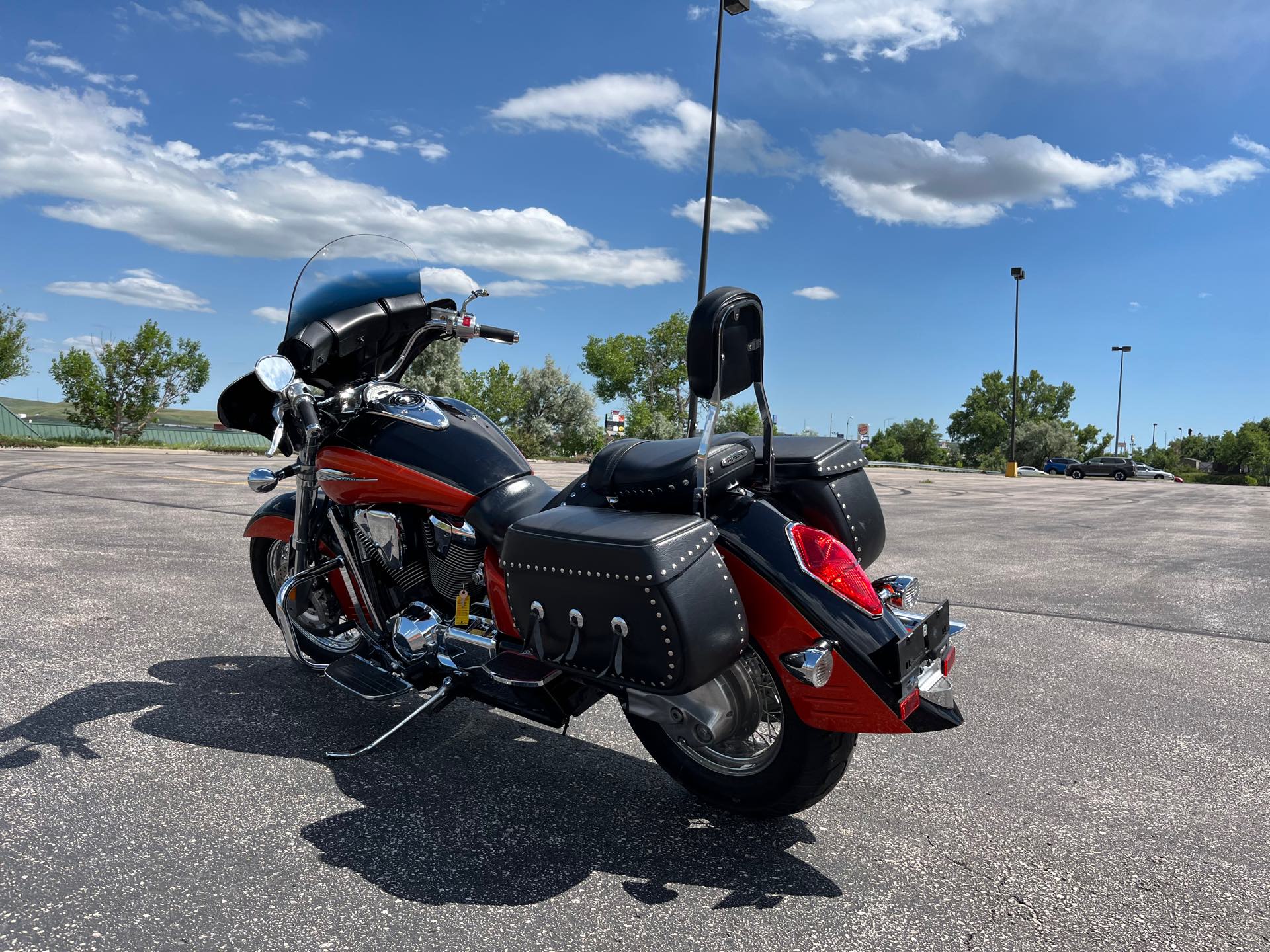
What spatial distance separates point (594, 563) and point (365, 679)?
1.34 m

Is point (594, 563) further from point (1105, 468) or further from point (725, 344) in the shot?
point (1105, 468)

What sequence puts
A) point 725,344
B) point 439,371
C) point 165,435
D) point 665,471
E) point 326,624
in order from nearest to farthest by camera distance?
point 725,344
point 665,471
point 326,624
point 165,435
point 439,371

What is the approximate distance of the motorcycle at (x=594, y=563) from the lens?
230 cm

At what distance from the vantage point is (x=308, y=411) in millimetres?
3168

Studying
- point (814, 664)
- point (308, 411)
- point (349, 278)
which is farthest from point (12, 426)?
point (814, 664)

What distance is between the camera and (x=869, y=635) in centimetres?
230

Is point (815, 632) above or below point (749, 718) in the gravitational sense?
above

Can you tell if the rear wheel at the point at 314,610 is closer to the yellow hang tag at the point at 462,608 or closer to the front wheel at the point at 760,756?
the yellow hang tag at the point at 462,608

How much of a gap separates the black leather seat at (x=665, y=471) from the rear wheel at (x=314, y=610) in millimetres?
1419

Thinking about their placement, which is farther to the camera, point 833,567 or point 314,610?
point 314,610

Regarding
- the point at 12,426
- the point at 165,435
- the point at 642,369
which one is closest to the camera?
the point at 12,426

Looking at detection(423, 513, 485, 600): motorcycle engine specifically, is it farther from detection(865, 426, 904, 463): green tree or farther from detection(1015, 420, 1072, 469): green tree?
detection(865, 426, 904, 463): green tree

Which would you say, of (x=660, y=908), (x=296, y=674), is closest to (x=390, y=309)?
(x=296, y=674)

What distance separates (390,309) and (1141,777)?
3.33 meters
